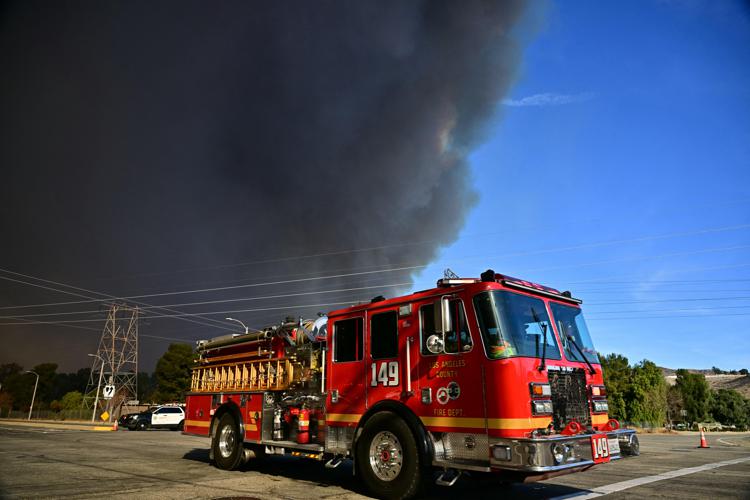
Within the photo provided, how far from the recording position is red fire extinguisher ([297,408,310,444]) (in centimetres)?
872

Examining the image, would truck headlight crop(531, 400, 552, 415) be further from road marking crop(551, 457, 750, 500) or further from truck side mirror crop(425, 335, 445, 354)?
road marking crop(551, 457, 750, 500)

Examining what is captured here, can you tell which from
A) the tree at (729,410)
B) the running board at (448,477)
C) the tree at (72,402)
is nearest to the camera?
the running board at (448,477)

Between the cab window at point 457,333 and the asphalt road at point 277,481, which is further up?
the cab window at point 457,333

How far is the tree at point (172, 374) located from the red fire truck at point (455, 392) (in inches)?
2494

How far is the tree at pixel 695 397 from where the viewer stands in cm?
7625

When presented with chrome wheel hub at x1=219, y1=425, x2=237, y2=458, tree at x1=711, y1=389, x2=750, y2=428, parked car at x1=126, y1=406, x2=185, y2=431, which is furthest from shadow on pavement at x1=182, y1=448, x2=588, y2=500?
tree at x1=711, y1=389, x2=750, y2=428

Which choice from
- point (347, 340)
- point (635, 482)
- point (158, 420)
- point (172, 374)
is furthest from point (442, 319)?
point (172, 374)

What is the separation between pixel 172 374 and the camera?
218 ft

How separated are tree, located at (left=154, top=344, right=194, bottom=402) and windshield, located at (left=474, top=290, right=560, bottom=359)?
217 feet

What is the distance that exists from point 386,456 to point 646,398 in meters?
55.2

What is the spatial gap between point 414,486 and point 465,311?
7.99ft

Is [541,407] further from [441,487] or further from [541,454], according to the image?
[441,487]

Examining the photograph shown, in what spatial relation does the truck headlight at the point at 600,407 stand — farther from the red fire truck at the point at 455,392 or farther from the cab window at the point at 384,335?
the cab window at the point at 384,335

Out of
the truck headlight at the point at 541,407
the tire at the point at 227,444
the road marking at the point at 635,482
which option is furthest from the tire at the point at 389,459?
the tire at the point at 227,444
